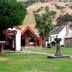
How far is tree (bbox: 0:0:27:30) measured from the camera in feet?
164

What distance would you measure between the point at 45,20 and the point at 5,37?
29.2 metres

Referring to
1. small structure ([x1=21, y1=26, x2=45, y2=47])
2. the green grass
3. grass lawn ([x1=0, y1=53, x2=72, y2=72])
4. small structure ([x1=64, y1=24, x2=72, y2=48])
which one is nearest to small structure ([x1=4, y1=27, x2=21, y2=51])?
small structure ([x1=21, y1=26, x2=45, y2=47])

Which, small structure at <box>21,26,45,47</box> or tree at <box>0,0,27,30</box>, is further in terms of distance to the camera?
small structure at <box>21,26,45,47</box>

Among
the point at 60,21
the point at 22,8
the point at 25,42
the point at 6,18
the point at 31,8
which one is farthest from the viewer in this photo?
the point at 31,8

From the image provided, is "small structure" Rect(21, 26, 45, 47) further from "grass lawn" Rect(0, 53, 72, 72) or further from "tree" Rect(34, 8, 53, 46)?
"grass lawn" Rect(0, 53, 72, 72)

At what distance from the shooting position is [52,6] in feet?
655

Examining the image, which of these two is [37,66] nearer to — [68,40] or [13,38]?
[13,38]

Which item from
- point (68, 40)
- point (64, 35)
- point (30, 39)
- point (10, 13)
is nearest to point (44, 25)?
point (68, 40)

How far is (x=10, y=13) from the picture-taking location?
51.6 m

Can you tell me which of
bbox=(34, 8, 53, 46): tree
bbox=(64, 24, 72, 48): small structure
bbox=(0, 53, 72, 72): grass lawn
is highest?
bbox=(34, 8, 53, 46): tree

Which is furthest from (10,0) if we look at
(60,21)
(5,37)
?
(60,21)

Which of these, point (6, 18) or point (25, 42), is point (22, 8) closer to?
point (6, 18)

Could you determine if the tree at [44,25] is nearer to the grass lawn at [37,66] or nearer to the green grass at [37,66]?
the green grass at [37,66]

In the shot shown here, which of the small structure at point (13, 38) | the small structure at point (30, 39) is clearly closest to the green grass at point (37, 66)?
the small structure at point (13, 38)
